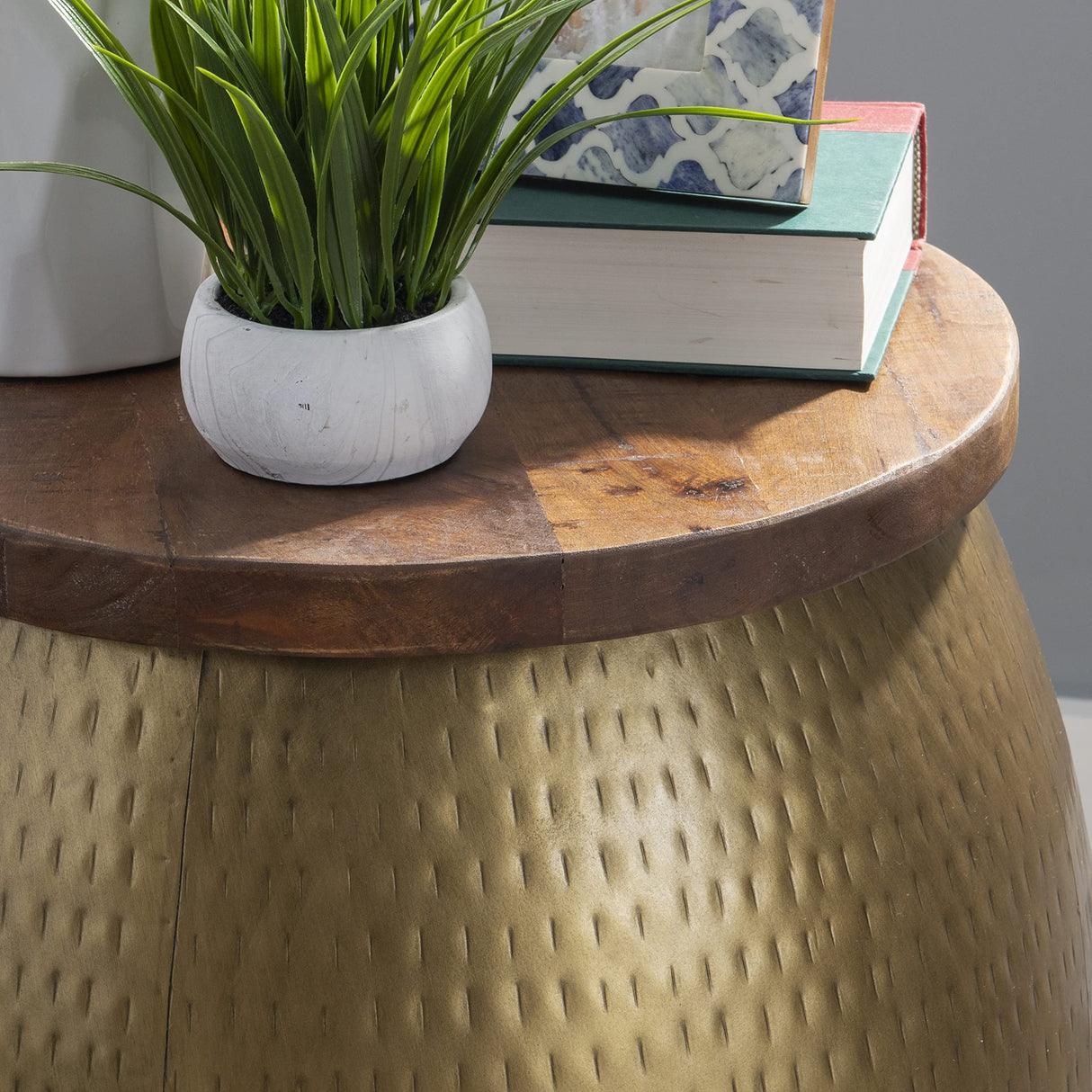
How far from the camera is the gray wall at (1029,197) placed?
1107mm

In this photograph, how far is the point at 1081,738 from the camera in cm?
116

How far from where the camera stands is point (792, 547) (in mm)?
379

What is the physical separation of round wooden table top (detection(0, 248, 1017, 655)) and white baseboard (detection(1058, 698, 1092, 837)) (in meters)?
0.71

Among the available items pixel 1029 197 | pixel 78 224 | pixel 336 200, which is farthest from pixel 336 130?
pixel 1029 197

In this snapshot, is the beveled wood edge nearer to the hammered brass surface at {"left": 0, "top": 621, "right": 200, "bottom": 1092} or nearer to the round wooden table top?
the round wooden table top

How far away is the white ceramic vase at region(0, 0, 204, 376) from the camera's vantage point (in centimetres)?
43

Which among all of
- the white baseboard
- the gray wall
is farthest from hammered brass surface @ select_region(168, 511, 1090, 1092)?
the gray wall

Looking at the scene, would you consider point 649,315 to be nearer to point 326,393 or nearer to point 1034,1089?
point 326,393

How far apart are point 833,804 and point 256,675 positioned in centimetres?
17

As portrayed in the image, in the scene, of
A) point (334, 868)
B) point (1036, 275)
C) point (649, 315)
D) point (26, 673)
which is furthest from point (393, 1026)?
point (1036, 275)

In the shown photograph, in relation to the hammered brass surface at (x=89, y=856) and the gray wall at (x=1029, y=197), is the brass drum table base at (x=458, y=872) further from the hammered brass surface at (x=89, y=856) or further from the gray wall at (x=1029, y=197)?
the gray wall at (x=1029, y=197)

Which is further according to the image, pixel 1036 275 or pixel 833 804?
pixel 1036 275

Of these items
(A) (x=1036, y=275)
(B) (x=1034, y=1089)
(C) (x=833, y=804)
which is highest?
(C) (x=833, y=804)

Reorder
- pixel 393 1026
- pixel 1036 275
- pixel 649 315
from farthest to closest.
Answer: pixel 1036 275 < pixel 649 315 < pixel 393 1026
